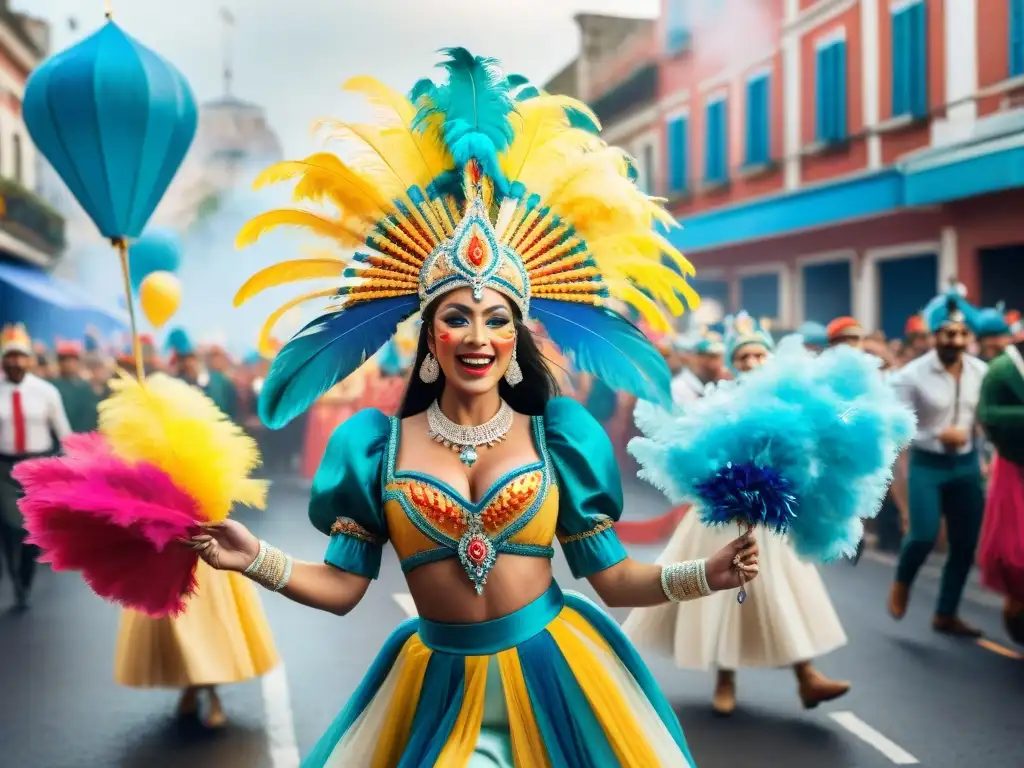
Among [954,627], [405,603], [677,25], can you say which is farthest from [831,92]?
[405,603]

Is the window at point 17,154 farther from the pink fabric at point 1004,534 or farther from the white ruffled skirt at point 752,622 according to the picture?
the white ruffled skirt at point 752,622

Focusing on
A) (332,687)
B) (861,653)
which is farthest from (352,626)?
(861,653)

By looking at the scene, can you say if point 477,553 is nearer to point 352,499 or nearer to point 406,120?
point 352,499

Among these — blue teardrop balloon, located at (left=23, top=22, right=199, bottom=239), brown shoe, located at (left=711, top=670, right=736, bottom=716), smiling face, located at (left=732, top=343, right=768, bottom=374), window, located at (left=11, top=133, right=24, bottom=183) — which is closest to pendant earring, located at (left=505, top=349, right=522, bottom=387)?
blue teardrop balloon, located at (left=23, top=22, right=199, bottom=239)

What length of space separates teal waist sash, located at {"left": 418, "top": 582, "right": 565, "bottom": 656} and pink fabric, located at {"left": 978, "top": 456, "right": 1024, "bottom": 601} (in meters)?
4.88

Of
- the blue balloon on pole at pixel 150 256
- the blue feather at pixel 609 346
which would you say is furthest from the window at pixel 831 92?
the blue feather at pixel 609 346

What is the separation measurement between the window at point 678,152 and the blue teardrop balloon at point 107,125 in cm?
2050

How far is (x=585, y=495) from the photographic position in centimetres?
334

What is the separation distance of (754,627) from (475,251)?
3.32 m

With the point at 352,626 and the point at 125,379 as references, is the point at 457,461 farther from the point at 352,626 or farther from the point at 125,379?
the point at 352,626

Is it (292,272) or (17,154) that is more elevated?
(17,154)

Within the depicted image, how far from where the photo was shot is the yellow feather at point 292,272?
349 centimetres

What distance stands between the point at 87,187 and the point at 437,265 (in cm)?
246

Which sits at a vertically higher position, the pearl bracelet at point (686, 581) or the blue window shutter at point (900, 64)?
the blue window shutter at point (900, 64)
